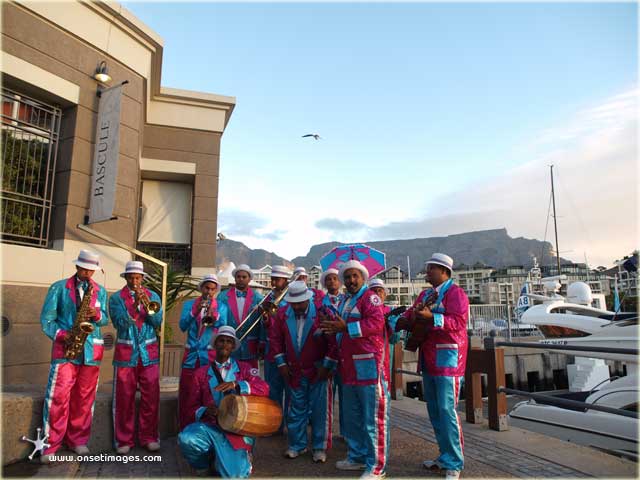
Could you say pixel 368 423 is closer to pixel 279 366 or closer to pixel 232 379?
pixel 279 366

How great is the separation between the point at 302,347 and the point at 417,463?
1723 millimetres

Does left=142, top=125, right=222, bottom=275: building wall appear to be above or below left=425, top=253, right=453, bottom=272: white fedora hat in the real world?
above

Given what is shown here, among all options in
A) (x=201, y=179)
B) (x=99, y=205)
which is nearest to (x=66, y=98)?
(x=99, y=205)

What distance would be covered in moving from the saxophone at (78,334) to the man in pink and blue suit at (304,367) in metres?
1.99

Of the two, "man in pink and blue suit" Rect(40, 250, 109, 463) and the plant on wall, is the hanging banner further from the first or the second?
"man in pink and blue suit" Rect(40, 250, 109, 463)

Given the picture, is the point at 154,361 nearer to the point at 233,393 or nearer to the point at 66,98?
the point at 233,393

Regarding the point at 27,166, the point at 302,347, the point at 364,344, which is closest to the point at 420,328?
the point at 364,344

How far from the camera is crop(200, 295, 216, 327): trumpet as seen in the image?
5262mm

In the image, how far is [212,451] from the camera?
4.12 metres

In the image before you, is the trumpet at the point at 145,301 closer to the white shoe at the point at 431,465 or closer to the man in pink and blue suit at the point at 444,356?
the man in pink and blue suit at the point at 444,356

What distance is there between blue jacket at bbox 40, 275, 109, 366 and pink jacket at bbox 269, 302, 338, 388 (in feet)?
6.26

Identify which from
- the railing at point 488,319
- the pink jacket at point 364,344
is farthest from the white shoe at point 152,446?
the railing at point 488,319

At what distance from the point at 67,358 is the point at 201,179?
8.82 meters

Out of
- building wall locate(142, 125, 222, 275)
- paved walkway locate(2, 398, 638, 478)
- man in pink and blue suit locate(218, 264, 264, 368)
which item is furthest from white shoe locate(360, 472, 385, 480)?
building wall locate(142, 125, 222, 275)
